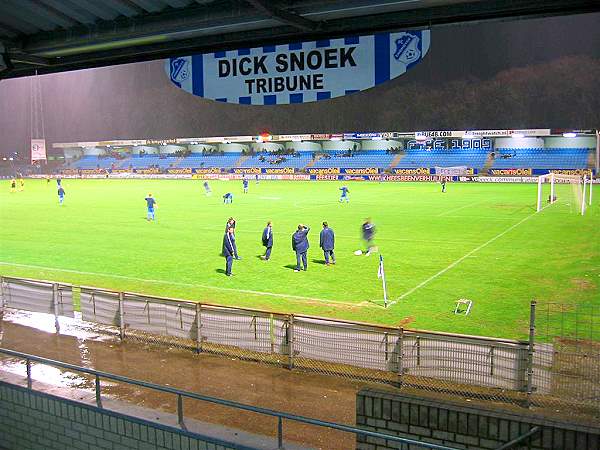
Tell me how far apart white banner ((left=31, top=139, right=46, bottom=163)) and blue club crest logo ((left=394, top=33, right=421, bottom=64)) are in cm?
304

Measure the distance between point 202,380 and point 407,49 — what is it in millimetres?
7191

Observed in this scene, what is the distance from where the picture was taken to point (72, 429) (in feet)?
19.5

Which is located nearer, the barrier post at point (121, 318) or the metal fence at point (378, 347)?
the metal fence at point (378, 347)

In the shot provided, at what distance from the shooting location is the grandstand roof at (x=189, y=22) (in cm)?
439

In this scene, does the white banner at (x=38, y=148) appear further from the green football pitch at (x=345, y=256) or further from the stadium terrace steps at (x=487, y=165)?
the stadium terrace steps at (x=487, y=165)

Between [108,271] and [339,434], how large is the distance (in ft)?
45.1

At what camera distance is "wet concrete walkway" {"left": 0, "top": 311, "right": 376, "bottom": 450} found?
8344 millimetres

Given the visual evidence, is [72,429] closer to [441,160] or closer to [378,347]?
[378,347]

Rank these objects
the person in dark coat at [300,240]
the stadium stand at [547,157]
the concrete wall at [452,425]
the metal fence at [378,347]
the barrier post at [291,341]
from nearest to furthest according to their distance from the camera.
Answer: the concrete wall at [452,425] < the metal fence at [378,347] < the barrier post at [291,341] < the person in dark coat at [300,240] < the stadium stand at [547,157]

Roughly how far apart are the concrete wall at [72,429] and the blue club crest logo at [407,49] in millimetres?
3119

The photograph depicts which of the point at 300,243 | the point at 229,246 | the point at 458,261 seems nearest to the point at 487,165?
the point at 458,261

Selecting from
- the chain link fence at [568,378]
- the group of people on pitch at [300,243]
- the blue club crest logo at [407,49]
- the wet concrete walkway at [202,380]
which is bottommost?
the wet concrete walkway at [202,380]

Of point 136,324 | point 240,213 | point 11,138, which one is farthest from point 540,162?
point 11,138

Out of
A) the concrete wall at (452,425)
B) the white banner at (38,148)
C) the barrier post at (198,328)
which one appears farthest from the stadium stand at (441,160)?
the concrete wall at (452,425)
